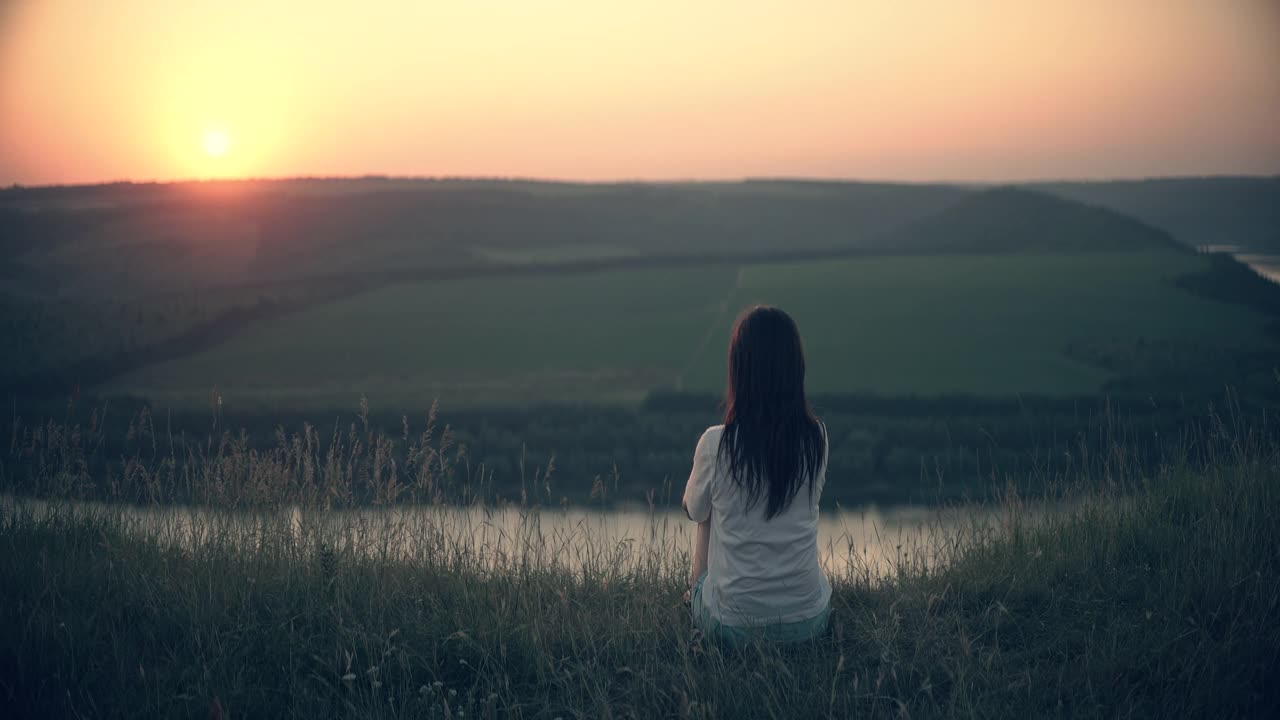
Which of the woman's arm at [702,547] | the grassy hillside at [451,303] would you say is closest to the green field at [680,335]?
the grassy hillside at [451,303]

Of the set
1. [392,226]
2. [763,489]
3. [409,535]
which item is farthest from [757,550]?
[392,226]

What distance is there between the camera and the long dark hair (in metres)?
3.01

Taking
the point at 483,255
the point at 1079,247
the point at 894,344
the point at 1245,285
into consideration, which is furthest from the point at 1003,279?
the point at 483,255

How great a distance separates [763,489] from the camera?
3.03m

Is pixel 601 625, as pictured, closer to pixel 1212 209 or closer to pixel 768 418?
pixel 768 418

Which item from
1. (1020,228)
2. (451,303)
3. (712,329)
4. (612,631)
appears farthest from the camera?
(1020,228)

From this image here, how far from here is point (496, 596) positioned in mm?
3506

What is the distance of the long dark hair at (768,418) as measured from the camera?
3.01m

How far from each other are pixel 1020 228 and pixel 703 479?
229ft

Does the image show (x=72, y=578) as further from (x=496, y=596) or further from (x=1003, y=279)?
(x=1003, y=279)

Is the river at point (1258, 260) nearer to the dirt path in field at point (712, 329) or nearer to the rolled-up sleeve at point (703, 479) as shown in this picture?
the dirt path in field at point (712, 329)

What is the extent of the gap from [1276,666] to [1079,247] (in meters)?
62.5

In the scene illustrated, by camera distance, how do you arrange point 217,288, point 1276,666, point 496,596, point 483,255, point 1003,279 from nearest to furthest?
point 1276,666 → point 496,596 → point 217,288 → point 1003,279 → point 483,255

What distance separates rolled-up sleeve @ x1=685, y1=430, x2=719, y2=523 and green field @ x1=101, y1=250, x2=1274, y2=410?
82.0 feet
